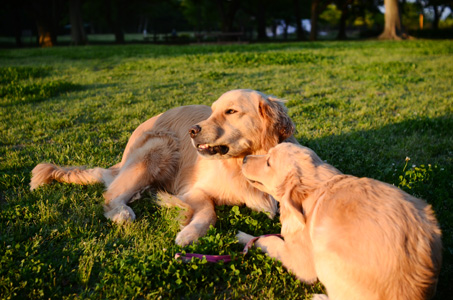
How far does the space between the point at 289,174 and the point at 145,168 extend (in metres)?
1.89

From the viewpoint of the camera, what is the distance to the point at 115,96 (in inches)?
335

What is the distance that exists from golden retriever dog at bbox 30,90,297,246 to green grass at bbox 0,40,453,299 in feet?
0.46

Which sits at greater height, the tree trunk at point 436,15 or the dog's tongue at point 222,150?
the tree trunk at point 436,15

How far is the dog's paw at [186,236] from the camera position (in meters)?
3.04

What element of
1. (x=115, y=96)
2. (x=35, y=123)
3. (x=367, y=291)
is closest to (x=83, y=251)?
(x=367, y=291)

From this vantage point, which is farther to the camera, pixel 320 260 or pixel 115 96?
pixel 115 96

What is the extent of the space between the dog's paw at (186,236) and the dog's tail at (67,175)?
1.44m

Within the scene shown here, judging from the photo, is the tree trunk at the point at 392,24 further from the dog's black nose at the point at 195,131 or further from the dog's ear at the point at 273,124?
the dog's black nose at the point at 195,131

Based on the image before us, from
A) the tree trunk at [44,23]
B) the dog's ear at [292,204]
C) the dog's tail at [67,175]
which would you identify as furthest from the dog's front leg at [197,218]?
the tree trunk at [44,23]

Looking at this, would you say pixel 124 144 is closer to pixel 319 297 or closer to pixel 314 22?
pixel 319 297

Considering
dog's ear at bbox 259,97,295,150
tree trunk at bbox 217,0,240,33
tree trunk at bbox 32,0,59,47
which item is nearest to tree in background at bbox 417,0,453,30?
tree trunk at bbox 217,0,240,33

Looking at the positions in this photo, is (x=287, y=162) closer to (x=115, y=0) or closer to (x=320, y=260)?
(x=320, y=260)

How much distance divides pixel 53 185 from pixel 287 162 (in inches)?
112

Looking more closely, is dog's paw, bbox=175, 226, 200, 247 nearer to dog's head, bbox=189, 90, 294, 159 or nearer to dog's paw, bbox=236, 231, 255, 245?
dog's paw, bbox=236, 231, 255, 245
